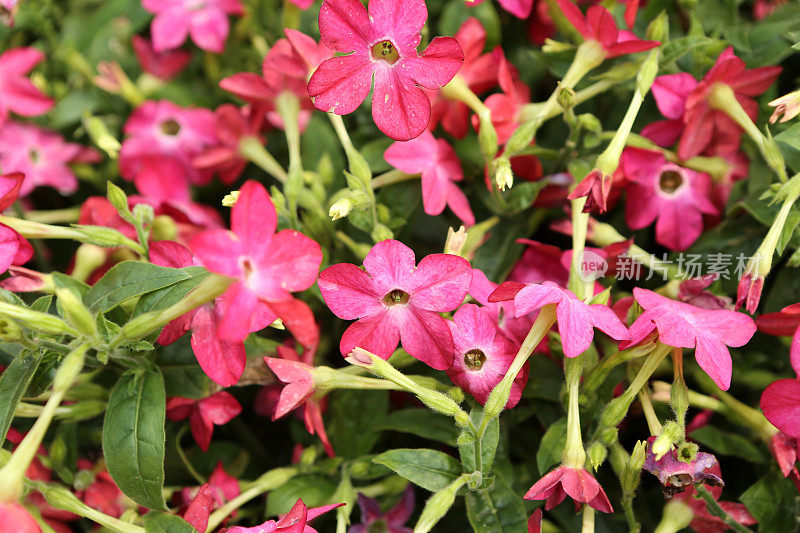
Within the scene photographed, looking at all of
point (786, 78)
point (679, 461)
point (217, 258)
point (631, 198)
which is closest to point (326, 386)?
point (217, 258)

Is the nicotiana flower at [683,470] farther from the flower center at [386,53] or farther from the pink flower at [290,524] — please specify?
the flower center at [386,53]

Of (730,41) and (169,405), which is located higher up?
(730,41)

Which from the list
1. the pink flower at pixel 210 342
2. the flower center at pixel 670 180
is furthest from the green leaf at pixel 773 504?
the pink flower at pixel 210 342

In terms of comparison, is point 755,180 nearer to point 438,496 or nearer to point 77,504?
point 438,496

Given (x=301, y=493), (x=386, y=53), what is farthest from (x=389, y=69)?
Answer: (x=301, y=493)

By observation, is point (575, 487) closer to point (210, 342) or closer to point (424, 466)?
point (424, 466)

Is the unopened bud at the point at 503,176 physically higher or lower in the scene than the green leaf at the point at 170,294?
higher

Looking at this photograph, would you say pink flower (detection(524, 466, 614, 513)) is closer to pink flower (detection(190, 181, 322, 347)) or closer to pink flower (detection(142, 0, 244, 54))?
pink flower (detection(190, 181, 322, 347))
